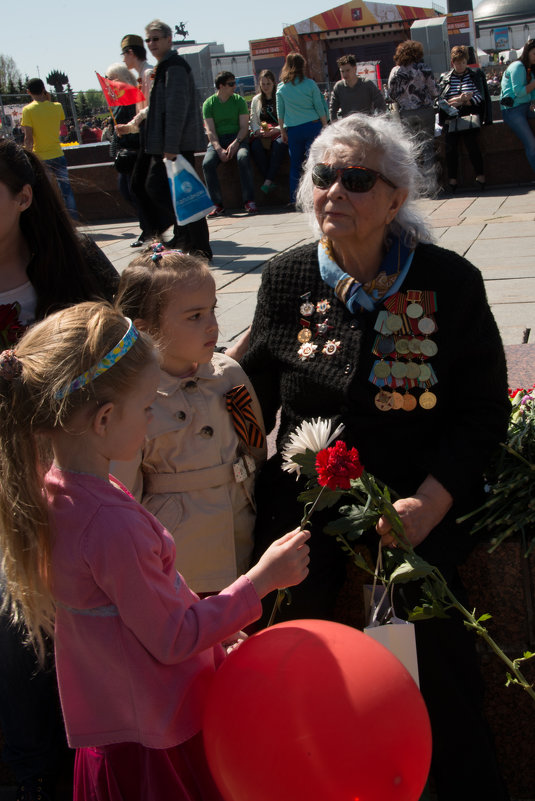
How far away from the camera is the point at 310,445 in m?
1.95

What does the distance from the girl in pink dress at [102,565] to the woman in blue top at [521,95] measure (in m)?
9.89

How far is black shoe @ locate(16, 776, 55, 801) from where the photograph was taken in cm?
213

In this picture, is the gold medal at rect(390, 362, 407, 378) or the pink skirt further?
the gold medal at rect(390, 362, 407, 378)

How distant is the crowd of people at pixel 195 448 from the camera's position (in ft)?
5.27

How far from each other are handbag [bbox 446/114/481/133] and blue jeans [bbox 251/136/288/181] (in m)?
2.21

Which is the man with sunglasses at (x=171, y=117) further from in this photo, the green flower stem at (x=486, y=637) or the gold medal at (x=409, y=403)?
the green flower stem at (x=486, y=637)

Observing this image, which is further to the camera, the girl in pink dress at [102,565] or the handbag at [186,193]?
the handbag at [186,193]

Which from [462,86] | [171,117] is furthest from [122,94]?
[462,86]

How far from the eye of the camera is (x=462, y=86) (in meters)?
10.8

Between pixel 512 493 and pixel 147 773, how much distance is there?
1.23 meters

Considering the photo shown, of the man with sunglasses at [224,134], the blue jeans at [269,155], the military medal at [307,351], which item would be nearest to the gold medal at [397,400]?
the military medal at [307,351]

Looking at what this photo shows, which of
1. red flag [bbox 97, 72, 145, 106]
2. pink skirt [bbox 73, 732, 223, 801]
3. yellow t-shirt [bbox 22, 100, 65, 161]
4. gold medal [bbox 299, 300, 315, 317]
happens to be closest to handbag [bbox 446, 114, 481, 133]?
red flag [bbox 97, 72, 145, 106]

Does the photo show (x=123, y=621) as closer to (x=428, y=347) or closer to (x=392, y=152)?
(x=428, y=347)

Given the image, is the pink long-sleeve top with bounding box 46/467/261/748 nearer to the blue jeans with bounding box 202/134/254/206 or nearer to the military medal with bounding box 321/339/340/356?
the military medal with bounding box 321/339/340/356
